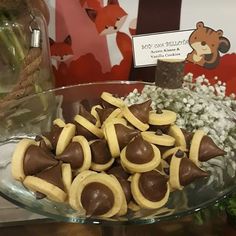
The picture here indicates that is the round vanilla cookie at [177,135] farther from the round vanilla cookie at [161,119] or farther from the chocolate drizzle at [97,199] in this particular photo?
the chocolate drizzle at [97,199]

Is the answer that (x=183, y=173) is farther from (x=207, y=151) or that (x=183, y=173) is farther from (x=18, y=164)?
(x=18, y=164)

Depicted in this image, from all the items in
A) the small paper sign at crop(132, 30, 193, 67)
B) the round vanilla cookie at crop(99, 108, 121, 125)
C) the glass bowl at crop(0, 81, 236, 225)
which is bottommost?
the glass bowl at crop(0, 81, 236, 225)

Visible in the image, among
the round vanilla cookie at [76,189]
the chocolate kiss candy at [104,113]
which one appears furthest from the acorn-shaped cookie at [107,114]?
the round vanilla cookie at [76,189]

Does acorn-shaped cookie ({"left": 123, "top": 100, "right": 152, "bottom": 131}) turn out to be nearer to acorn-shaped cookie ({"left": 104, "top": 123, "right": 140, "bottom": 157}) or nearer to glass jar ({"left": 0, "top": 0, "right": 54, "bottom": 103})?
acorn-shaped cookie ({"left": 104, "top": 123, "right": 140, "bottom": 157})

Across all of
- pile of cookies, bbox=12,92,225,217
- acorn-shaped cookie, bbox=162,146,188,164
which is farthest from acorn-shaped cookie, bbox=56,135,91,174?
acorn-shaped cookie, bbox=162,146,188,164

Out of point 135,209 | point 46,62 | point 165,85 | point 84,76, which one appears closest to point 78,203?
point 135,209
